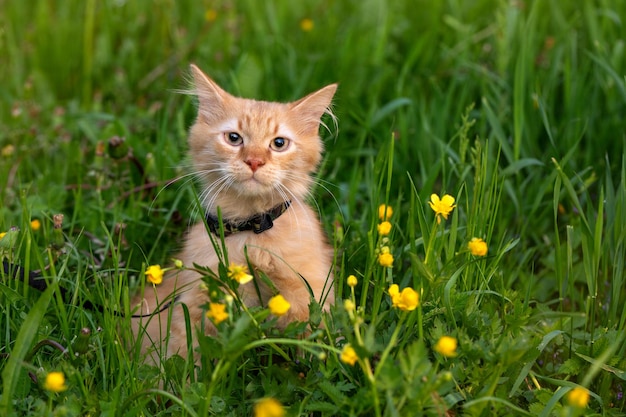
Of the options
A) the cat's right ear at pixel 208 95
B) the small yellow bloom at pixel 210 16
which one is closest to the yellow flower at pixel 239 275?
the cat's right ear at pixel 208 95

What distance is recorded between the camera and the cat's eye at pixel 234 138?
9.74ft

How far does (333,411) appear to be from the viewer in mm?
2174

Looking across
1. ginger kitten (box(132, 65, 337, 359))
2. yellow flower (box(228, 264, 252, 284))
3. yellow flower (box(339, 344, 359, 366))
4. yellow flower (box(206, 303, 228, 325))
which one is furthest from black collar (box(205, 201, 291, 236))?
yellow flower (box(339, 344, 359, 366))

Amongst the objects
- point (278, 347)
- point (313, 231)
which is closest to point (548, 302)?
point (313, 231)

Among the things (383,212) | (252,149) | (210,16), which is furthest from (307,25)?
(383,212)

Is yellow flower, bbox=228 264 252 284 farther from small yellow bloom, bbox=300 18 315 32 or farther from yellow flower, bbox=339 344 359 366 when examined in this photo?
small yellow bloom, bbox=300 18 315 32

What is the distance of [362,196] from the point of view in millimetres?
3924

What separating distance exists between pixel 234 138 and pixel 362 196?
111cm

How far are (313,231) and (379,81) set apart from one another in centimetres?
186

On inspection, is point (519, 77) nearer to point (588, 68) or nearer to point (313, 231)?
point (588, 68)

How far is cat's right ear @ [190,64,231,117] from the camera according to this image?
312 centimetres

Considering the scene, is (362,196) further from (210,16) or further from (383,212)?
(210,16)

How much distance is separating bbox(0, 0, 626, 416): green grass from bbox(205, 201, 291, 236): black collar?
0.27m

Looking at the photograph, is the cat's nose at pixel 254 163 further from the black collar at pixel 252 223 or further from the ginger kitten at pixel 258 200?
the black collar at pixel 252 223
